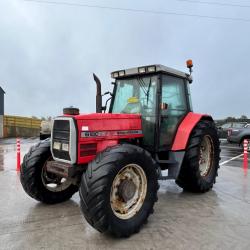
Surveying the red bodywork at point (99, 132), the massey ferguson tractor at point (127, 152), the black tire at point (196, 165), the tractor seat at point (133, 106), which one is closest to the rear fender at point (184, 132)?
the massey ferguson tractor at point (127, 152)

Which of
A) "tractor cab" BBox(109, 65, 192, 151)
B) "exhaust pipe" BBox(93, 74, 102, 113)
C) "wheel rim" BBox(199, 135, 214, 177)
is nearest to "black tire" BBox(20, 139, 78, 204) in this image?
"exhaust pipe" BBox(93, 74, 102, 113)

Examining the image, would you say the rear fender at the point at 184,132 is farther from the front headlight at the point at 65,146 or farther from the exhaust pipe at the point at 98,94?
the front headlight at the point at 65,146

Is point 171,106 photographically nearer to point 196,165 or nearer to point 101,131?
point 196,165

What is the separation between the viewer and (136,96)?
5.55m

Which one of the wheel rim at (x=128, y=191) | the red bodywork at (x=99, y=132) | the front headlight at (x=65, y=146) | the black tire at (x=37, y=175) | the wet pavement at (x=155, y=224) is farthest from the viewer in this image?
the black tire at (x=37, y=175)

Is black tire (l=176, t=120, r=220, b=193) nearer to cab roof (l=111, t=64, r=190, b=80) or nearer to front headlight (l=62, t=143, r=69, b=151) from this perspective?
cab roof (l=111, t=64, r=190, b=80)

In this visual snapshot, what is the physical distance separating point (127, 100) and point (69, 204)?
2155 mm

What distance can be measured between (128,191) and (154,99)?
1.82 metres

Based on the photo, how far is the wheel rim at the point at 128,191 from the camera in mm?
4133

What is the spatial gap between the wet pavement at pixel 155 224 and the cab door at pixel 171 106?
1249 mm

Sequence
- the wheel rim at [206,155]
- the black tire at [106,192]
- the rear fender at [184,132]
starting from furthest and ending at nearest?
the wheel rim at [206,155]
the rear fender at [184,132]
the black tire at [106,192]

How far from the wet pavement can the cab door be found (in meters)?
1.25

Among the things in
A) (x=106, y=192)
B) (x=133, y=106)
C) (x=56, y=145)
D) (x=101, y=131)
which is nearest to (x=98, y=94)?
(x=133, y=106)

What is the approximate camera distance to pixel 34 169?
5.08 metres
